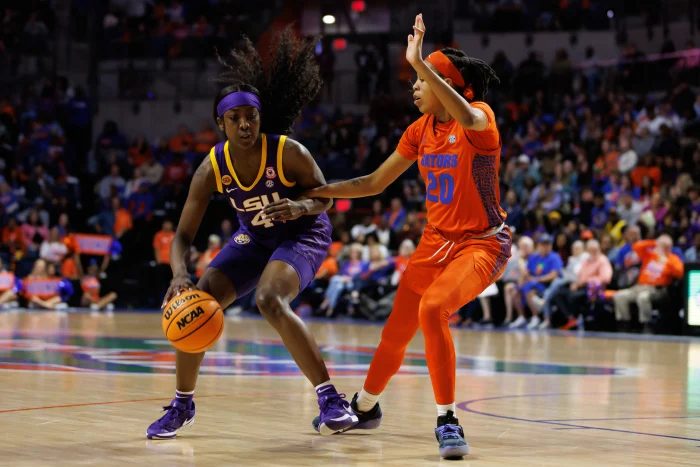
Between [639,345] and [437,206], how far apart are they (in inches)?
312

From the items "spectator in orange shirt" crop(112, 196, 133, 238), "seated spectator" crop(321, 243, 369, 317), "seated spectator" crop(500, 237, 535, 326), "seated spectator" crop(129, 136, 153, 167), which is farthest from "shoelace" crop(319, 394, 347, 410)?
"seated spectator" crop(129, 136, 153, 167)

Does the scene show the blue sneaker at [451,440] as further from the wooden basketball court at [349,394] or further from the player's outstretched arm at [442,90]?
the player's outstretched arm at [442,90]

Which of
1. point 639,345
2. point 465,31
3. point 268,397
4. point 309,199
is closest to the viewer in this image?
point 309,199

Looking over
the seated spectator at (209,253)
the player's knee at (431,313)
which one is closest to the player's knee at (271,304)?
the player's knee at (431,313)

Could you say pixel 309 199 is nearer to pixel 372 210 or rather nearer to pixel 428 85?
pixel 428 85

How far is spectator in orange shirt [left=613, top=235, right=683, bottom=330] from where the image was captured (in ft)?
46.8

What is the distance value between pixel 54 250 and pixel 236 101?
14425 millimetres

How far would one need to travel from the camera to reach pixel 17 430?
224 inches

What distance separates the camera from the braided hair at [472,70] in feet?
18.6

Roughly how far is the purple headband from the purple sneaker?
1653mm

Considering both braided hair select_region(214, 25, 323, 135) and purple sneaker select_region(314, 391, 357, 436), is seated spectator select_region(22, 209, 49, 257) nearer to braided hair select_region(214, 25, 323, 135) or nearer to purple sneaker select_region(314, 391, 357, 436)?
braided hair select_region(214, 25, 323, 135)

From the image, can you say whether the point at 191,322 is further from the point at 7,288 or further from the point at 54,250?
the point at 54,250

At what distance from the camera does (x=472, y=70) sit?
225 inches

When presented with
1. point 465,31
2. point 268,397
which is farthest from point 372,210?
point 268,397
